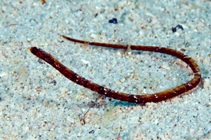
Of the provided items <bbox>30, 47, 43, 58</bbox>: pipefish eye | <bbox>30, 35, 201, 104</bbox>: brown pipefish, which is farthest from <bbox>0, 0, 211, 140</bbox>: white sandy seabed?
<bbox>30, 47, 43, 58</bbox>: pipefish eye

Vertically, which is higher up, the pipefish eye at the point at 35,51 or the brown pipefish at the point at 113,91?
the pipefish eye at the point at 35,51

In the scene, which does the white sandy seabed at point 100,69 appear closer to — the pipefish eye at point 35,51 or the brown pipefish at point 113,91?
the brown pipefish at point 113,91

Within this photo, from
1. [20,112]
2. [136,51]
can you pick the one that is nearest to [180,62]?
[136,51]

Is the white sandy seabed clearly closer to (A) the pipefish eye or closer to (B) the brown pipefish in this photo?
(B) the brown pipefish

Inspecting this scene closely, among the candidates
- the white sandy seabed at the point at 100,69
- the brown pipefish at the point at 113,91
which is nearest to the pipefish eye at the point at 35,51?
the brown pipefish at the point at 113,91

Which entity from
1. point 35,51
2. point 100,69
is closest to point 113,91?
point 100,69

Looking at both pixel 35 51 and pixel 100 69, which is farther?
pixel 100 69

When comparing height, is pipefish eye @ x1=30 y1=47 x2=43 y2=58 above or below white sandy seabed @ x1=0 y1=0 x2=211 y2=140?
above

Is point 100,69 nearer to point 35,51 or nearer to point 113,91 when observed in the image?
point 113,91

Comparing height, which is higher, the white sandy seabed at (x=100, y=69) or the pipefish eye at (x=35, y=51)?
the pipefish eye at (x=35, y=51)
